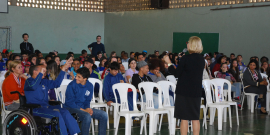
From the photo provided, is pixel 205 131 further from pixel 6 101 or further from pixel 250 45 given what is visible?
pixel 250 45

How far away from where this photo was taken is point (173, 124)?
4805 mm

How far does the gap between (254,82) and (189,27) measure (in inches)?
233

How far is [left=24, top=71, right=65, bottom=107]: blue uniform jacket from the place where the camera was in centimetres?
376

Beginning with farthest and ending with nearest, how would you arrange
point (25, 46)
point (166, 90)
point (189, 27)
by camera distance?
point (189, 27)
point (25, 46)
point (166, 90)

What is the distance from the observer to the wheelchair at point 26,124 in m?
3.38

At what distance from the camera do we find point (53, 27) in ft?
47.6

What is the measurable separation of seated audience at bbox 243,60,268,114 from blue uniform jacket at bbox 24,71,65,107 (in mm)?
4848

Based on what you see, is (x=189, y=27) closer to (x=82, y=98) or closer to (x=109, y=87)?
(x=109, y=87)

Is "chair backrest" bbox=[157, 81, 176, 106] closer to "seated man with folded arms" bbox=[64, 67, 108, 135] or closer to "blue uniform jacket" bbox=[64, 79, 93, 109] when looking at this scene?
"seated man with folded arms" bbox=[64, 67, 108, 135]

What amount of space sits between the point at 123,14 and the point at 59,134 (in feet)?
40.7

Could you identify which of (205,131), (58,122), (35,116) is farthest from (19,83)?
(205,131)

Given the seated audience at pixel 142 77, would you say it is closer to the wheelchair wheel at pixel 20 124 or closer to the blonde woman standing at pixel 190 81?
the blonde woman standing at pixel 190 81

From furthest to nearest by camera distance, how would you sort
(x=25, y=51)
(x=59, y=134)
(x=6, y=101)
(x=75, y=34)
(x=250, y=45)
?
1. (x=75, y=34)
2. (x=250, y=45)
3. (x=25, y=51)
4. (x=6, y=101)
5. (x=59, y=134)

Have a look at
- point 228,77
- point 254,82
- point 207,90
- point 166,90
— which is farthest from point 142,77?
point 254,82
